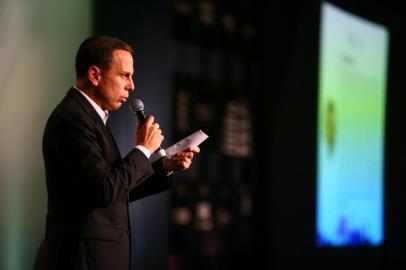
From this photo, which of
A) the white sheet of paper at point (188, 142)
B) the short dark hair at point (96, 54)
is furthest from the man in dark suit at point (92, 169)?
the white sheet of paper at point (188, 142)

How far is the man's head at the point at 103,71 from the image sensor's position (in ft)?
6.03

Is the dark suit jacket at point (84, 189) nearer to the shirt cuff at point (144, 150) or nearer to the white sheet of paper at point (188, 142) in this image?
the shirt cuff at point (144, 150)

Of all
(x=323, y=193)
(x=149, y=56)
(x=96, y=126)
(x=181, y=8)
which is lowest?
(x=323, y=193)

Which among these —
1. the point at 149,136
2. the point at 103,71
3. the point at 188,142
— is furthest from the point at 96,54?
the point at 188,142

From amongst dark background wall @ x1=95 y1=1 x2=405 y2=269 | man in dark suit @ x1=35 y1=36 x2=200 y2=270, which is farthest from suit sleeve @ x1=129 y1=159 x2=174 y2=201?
dark background wall @ x1=95 y1=1 x2=405 y2=269

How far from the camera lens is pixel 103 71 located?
1.84m

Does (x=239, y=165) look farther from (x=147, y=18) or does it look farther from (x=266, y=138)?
(x=147, y=18)

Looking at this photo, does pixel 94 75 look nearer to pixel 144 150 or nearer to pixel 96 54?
pixel 96 54

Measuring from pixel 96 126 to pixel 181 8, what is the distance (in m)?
2.15

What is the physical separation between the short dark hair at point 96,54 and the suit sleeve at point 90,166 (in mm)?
168

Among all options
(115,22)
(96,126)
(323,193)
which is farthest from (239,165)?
(96,126)

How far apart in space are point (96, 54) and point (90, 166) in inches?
13.2

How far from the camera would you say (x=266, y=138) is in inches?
179

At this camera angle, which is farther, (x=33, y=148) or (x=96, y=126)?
(x=33, y=148)
